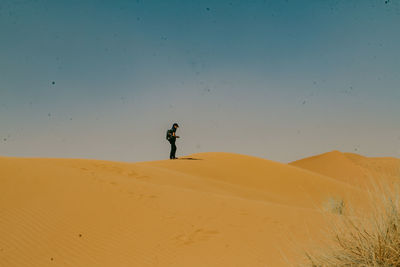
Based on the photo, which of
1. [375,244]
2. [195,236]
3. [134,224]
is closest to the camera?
[375,244]

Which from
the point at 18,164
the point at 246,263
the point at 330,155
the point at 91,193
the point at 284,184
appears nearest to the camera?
the point at 246,263

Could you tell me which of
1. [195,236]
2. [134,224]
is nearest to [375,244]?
[195,236]

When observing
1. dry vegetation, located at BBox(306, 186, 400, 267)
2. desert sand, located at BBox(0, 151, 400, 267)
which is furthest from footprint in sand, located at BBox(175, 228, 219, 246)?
dry vegetation, located at BBox(306, 186, 400, 267)

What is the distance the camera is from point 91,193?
595 centimetres

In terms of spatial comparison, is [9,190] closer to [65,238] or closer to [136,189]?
[65,238]

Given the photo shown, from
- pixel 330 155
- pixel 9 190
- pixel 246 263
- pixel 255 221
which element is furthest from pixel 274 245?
pixel 330 155

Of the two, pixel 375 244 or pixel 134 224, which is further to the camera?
pixel 134 224

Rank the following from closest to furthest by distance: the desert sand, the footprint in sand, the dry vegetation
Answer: the dry vegetation < the desert sand < the footprint in sand

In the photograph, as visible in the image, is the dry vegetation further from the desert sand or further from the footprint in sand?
the footprint in sand

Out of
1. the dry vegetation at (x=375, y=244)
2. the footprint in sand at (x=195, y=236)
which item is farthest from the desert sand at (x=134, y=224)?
the dry vegetation at (x=375, y=244)

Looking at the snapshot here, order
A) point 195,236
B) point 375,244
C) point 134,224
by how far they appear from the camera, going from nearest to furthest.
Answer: point 375,244 < point 195,236 < point 134,224

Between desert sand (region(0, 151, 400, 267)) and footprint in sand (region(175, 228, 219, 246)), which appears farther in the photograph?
footprint in sand (region(175, 228, 219, 246))

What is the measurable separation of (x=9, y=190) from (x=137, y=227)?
3.10 m

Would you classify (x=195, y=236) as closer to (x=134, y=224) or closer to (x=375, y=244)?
(x=134, y=224)
